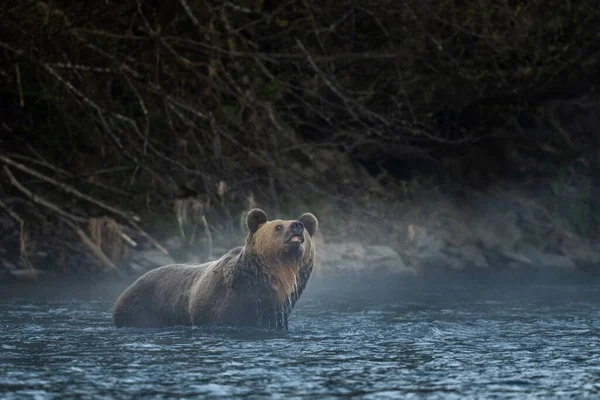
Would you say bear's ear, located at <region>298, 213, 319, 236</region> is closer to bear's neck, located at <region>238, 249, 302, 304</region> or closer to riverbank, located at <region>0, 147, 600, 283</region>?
bear's neck, located at <region>238, 249, 302, 304</region>

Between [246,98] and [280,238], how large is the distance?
5135 mm

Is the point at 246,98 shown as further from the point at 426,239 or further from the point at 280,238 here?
the point at 280,238

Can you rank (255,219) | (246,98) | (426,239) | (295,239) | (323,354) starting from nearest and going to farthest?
(323,354) < (295,239) < (255,219) < (246,98) < (426,239)

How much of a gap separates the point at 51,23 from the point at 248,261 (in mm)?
4767

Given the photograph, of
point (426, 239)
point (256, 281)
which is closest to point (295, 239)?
point (256, 281)

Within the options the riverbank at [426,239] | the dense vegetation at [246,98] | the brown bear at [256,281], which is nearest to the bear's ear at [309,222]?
the brown bear at [256,281]

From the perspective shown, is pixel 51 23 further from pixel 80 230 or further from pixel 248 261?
pixel 248 261

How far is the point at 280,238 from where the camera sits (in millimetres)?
9305

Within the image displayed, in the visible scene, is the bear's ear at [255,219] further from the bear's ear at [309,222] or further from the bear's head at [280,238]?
the bear's ear at [309,222]

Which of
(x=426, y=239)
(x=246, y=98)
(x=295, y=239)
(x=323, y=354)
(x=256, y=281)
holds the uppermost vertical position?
(x=246, y=98)

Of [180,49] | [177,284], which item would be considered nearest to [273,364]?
[177,284]

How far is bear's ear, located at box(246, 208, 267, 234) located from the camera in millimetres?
9477

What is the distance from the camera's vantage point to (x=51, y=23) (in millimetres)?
12703

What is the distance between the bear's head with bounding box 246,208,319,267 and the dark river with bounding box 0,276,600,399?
0.66 meters
